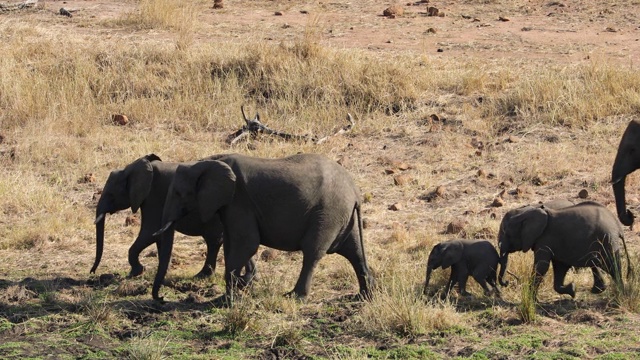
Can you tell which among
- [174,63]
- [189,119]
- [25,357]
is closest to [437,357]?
[25,357]

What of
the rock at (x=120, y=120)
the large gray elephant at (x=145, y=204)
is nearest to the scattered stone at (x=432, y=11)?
the rock at (x=120, y=120)

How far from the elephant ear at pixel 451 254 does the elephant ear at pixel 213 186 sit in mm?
1823

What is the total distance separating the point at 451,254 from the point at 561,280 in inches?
→ 36.9

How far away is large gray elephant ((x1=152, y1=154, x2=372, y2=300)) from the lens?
31.3 feet

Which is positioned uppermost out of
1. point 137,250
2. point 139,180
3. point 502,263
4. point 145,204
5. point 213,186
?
point 213,186

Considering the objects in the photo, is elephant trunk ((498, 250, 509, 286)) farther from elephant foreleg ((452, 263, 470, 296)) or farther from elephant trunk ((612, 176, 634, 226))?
elephant trunk ((612, 176, 634, 226))

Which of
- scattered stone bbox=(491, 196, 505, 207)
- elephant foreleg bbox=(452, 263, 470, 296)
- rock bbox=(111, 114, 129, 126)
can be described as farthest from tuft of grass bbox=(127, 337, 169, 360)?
rock bbox=(111, 114, 129, 126)

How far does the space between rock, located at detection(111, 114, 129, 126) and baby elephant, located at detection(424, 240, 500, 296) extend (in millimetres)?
7059

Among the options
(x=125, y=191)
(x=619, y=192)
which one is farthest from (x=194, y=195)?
(x=619, y=192)

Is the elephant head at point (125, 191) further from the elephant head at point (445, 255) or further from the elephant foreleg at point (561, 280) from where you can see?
the elephant foreleg at point (561, 280)

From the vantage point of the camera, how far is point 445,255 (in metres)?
9.56

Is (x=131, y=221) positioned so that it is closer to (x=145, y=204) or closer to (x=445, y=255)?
(x=145, y=204)

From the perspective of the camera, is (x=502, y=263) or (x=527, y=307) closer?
(x=527, y=307)

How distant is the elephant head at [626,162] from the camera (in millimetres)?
10289
